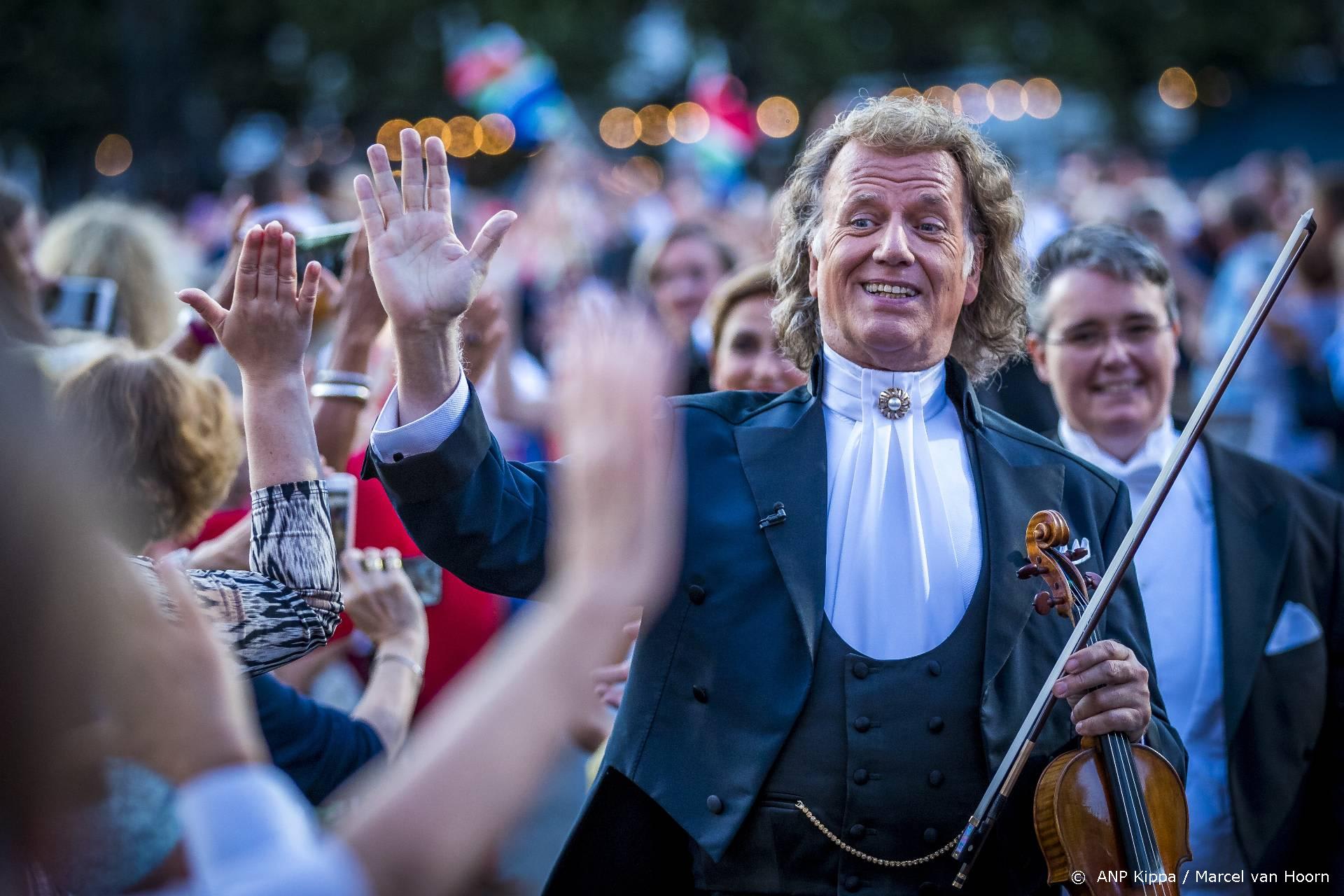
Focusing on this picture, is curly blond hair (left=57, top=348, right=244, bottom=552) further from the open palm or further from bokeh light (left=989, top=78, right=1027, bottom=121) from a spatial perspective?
bokeh light (left=989, top=78, right=1027, bottom=121)

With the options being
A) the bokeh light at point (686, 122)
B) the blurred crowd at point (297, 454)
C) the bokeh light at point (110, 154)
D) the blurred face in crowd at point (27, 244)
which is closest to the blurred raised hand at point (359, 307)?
the blurred crowd at point (297, 454)

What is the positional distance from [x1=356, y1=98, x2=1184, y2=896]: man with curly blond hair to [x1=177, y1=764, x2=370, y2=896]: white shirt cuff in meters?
1.00

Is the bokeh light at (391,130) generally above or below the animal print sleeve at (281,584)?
above

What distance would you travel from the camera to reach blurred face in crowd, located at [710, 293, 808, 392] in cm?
424

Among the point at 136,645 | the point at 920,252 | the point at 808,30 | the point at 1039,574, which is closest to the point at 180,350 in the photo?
the point at 920,252

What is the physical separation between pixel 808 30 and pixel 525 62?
1924cm

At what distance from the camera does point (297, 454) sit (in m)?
2.31

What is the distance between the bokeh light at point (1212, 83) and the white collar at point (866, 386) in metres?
30.4

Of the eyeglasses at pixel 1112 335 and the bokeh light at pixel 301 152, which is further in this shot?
Result: the bokeh light at pixel 301 152

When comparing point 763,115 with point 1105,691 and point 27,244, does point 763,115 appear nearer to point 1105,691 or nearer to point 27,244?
point 27,244

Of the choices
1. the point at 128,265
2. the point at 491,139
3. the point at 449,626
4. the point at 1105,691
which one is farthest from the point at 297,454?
the point at 491,139

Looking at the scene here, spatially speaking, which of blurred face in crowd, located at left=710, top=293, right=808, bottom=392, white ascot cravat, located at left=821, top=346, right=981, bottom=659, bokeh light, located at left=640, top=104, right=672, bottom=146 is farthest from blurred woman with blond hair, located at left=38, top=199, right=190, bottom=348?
bokeh light, located at left=640, top=104, right=672, bottom=146

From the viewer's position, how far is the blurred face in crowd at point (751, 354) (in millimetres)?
4242

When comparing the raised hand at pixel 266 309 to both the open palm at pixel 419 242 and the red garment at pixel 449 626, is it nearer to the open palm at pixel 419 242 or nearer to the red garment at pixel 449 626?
the open palm at pixel 419 242
